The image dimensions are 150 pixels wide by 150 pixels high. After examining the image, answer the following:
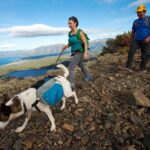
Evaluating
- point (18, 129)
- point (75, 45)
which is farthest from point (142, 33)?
point (18, 129)

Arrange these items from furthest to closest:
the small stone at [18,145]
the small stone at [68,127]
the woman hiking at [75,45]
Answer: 1. the woman hiking at [75,45]
2. the small stone at [68,127]
3. the small stone at [18,145]

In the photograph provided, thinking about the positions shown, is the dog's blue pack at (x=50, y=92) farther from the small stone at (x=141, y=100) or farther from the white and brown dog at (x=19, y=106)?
the small stone at (x=141, y=100)

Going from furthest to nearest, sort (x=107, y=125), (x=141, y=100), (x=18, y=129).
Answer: (x=141, y=100) < (x=18, y=129) < (x=107, y=125)

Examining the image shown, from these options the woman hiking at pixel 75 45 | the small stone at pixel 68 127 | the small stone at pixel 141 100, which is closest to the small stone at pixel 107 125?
the small stone at pixel 68 127

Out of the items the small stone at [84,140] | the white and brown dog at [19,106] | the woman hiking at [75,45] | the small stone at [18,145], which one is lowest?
the small stone at [18,145]

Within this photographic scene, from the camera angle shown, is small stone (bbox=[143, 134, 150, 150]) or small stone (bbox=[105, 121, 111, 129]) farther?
small stone (bbox=[105, 121, 111, 129])

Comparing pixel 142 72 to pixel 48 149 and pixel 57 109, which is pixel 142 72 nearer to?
pixel 57 109

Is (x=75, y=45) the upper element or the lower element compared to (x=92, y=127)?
upper

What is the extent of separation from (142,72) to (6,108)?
702cm

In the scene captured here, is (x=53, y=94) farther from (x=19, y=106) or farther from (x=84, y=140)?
(x=84, y=140)

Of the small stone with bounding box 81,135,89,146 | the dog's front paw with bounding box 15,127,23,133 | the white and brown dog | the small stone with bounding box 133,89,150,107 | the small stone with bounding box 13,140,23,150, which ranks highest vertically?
the white and brown dog

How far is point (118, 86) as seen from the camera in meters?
9.73

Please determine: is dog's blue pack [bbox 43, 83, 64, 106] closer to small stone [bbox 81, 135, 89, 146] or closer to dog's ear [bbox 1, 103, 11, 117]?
dog's ear [bbox 1, 103, 11, 117]

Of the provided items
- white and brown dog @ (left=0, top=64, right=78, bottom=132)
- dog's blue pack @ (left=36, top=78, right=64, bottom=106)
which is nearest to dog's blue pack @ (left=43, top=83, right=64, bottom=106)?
dog's blue pack @ (left=36, top=78, right=64, bottom=106)
